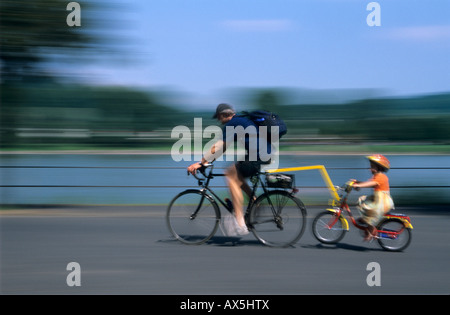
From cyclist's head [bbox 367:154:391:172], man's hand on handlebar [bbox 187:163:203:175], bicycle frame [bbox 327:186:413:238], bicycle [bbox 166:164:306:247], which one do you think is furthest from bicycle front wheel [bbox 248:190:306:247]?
cyclist's head [bbox 367:154:391:172]

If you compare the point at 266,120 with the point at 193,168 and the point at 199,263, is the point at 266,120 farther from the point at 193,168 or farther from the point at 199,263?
the point at 199,263

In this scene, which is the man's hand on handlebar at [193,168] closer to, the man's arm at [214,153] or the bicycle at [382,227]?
the man's arm at [214,153]

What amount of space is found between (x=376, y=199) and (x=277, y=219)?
1170 millimetres

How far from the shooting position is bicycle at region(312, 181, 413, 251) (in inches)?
249

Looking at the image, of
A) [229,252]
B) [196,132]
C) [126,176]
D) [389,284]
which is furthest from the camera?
[126,176]

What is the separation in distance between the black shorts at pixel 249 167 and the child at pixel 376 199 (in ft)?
3.76

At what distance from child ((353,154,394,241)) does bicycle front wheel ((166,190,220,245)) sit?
5.66 ft

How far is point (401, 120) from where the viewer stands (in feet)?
53.4

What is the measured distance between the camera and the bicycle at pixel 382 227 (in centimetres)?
633

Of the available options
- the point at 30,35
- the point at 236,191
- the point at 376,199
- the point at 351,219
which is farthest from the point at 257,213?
the point at 30,35

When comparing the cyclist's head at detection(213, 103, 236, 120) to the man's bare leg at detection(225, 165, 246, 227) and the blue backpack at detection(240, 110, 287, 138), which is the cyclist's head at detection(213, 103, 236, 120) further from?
the man's bare leg at detection(225, 165, 246, 227)

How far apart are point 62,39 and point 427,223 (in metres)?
6.96
